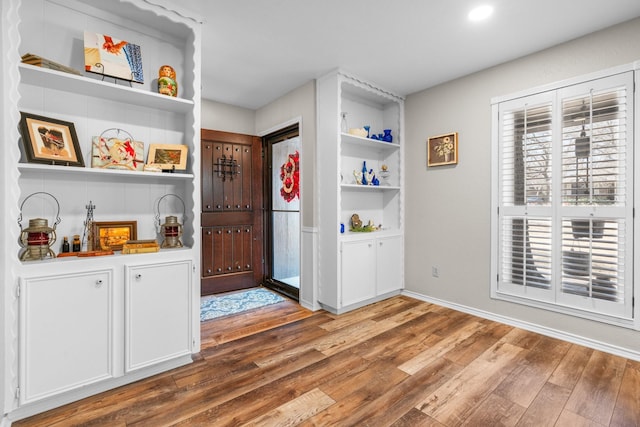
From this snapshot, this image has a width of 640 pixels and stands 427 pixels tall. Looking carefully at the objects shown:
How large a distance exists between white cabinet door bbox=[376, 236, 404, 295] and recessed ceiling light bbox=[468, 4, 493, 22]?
2.28 meters

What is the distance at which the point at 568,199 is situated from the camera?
2621mm

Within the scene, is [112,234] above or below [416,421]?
above

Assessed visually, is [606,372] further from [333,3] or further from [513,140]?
[333,3]

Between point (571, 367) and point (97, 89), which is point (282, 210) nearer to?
point (97, 89)

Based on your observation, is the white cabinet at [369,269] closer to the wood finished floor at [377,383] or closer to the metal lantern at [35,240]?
the wood finished floor at [377,383]

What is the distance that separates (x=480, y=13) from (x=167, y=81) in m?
2.33

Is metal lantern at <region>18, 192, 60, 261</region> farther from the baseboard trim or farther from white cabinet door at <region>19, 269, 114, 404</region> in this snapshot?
the baseboard trim

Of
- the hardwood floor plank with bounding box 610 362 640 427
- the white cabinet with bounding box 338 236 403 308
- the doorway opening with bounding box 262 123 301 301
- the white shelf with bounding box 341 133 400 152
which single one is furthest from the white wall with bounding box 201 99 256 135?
the hardwood floor plank with bounding box 610 362 640 427

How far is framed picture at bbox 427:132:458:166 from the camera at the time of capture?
11.1 feet

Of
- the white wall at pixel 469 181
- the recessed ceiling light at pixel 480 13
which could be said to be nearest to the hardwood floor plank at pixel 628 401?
the white wall at pixel 469 181

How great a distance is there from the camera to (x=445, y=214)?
352cm

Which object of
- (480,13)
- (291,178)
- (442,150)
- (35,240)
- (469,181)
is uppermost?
(480,13)

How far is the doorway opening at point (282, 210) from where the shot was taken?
3928 millimetres

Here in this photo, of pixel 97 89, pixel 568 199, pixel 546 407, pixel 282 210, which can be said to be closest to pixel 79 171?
pixel 97 89
